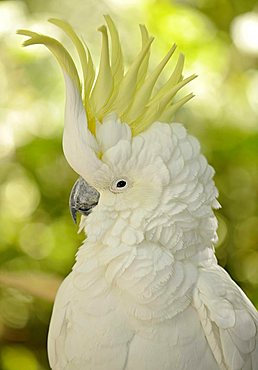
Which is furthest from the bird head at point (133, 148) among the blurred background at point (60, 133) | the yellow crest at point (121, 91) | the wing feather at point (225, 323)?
the blurred background at point (60, 133)

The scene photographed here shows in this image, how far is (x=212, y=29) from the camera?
88.0 inches

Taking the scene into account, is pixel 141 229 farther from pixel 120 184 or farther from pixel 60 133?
pixel 60 133

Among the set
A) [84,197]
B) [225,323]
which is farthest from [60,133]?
[225,323]

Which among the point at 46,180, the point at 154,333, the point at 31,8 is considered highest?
the point at 31,8

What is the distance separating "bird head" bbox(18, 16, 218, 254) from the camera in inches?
44.5

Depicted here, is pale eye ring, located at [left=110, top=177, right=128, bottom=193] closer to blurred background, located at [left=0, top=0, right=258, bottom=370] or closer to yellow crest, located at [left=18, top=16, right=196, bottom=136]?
yellow crest, located at [left=18, top=16, right=196, bottom=136]

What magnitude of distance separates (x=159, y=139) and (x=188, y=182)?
0.08 meters

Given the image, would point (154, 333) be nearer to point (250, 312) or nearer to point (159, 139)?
point (250, 312)

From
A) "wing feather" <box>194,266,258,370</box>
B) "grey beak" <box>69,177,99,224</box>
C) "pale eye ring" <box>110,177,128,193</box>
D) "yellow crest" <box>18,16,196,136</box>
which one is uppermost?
"yellow crest" <box>18,16,196,136</box>

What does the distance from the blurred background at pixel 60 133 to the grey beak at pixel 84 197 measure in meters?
0.93

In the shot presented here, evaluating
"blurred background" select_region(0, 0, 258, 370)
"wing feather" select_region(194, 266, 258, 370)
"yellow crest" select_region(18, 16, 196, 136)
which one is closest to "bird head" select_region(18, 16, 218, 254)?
"yellow crest" select_region(18, 16, 196, 136)

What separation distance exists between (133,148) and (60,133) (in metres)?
1.04

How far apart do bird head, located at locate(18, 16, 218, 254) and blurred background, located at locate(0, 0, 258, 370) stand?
94cm

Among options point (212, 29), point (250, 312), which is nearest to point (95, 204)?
point (250, 312)
